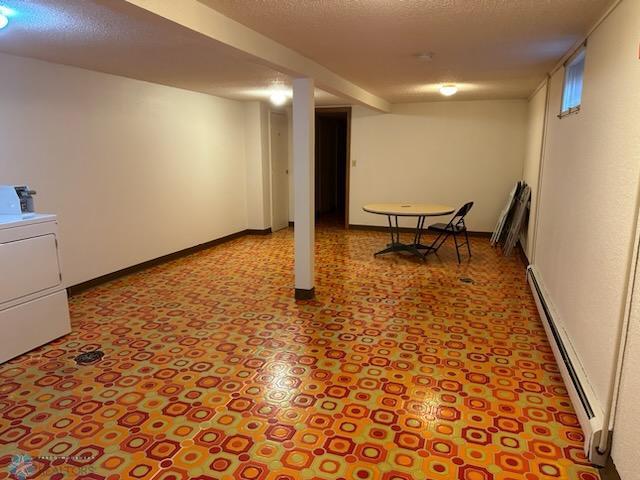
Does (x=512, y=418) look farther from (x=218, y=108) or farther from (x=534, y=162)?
(x=218, y=108)

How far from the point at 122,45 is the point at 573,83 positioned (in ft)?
12.4

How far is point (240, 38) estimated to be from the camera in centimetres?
309

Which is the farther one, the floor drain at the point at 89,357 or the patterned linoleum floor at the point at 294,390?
the floor drain at the point at 89,357

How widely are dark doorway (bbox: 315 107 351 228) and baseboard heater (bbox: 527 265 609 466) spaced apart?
582 centimetres

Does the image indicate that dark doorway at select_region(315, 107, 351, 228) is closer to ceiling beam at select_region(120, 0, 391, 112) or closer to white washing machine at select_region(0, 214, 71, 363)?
ceiling beam at select_region(120, 0, 391, 112)

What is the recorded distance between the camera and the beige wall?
1.99m

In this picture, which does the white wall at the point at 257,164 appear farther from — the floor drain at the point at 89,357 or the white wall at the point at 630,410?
the white wall at the point at 630,410

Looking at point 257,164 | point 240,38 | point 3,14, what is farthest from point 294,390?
point 257,164

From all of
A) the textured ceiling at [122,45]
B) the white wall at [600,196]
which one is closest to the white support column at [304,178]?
the textured ceiling at [122,45]

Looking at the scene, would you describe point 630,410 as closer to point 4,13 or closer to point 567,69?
point 567,69

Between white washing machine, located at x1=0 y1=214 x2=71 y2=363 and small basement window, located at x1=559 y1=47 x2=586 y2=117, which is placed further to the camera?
small basement window, located at x1=559 y1=47 x2=586 y2=117

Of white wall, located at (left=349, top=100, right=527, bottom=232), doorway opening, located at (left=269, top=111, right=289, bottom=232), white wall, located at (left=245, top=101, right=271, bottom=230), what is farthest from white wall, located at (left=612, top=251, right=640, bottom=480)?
doorway opening, located at (left=269, top=111, right=289, bottom=232)

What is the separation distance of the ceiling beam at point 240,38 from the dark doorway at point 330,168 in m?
4.91

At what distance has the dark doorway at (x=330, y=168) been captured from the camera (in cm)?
1003
